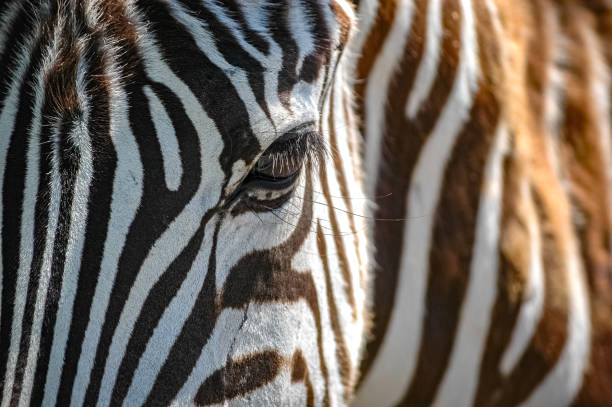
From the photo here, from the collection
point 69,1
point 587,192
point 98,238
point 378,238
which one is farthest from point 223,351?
point 587,192

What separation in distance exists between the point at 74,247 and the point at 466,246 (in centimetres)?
147

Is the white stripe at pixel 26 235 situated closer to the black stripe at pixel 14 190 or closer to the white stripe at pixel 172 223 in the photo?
the black stripe at pixel 14 190

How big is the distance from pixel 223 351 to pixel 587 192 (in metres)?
1.60

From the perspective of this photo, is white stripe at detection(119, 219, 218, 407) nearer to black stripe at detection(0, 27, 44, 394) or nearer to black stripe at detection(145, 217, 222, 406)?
black stripe at detection(145, 217, 222, 406)

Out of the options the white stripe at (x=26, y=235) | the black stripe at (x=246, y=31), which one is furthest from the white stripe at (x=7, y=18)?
the black stripe at (x=246, y=31)

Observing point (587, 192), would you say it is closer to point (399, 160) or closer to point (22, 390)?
point (399, 160)

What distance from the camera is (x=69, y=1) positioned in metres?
1.43

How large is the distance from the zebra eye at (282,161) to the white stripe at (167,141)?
0.16 m

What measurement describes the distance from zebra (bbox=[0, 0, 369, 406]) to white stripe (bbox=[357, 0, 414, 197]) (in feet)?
2.29

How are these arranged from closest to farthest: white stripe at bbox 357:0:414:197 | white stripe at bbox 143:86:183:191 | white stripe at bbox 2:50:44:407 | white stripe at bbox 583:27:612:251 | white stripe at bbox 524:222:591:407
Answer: white stripe at bbox 2:50:44:407 → white stripe at bbox 143:86:183:191 → white stripe at bbox 357:0:414:197 → white stripe at bbox 524:222:591:407 → white stripe at bbox 583:27:612:251

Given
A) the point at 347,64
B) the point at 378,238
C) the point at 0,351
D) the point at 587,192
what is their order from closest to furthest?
the point at 0,351
the point at 347,64
the point at 378,238
the point at 587,192

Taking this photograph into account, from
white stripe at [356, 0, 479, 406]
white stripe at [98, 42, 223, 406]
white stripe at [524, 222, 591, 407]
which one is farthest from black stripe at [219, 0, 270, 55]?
white stripe at [524, 222, 591, 407]

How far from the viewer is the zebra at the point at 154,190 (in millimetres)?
1398

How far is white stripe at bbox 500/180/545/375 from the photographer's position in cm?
251
